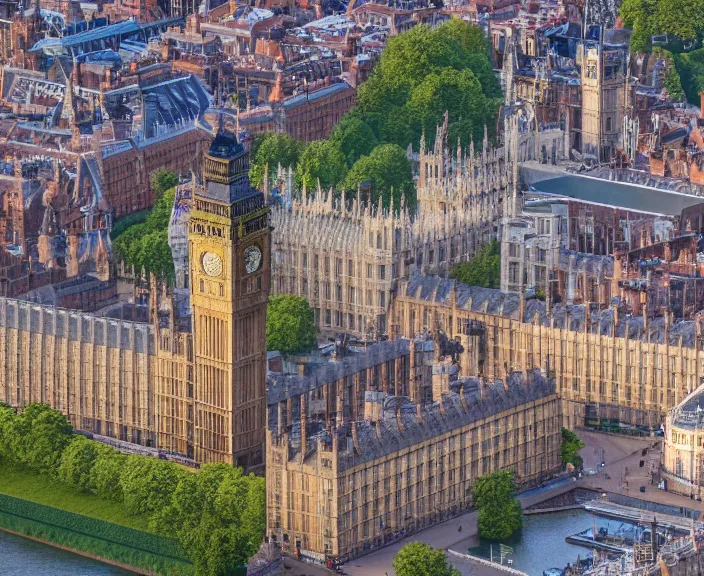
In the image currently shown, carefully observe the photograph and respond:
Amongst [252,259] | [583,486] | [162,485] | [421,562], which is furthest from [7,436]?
[583,486]

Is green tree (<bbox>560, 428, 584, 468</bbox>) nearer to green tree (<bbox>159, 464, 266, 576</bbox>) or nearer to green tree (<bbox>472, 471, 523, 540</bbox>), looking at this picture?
green tree (<bbox>472, 471, 523, 540</bbox>)

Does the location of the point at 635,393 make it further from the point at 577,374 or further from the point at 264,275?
the point at 264,275

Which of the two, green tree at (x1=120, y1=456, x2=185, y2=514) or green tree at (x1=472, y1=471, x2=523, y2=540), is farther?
green tree at (x1=120, y1=456, x2=185, y2=514)

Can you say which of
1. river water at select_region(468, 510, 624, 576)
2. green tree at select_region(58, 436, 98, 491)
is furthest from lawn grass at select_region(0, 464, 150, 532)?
river water at select_region(468, 510, 624, 576)

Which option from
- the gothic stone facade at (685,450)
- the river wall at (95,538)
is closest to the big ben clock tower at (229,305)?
the river wall at (95,538)

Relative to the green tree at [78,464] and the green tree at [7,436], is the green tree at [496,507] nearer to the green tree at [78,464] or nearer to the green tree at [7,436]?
the green tree at [78,464]
